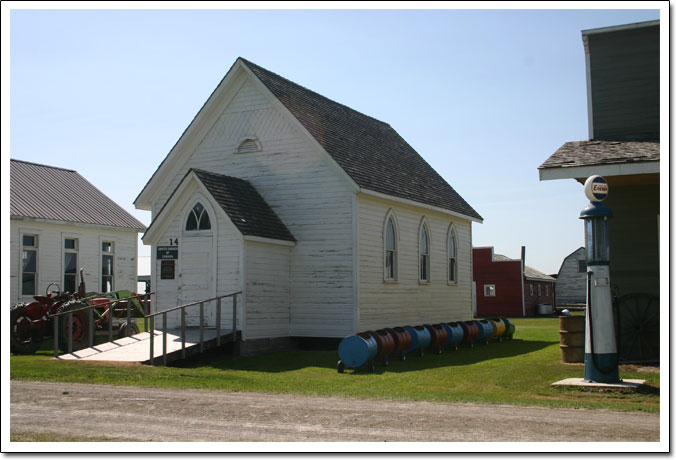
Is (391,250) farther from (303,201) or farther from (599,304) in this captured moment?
(599,304)

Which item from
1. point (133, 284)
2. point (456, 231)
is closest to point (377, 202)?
point (456, 231)

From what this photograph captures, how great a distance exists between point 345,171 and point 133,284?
17.6 metres

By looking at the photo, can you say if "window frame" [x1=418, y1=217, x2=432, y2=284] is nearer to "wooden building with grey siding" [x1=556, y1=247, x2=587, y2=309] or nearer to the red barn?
the red barn

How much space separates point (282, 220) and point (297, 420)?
12377mm

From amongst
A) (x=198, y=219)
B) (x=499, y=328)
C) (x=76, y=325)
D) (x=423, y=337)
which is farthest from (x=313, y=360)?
(x=499, y=328)

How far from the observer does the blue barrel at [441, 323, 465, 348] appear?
22.3m

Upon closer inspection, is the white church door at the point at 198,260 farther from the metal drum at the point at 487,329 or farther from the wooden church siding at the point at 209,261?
the metal drum at the point at 487,329

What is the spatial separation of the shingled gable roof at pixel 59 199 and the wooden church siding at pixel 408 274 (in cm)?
1420

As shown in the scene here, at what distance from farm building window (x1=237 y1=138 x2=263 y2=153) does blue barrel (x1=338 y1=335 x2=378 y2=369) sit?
26.2 ft

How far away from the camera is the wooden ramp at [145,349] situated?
58.9ft

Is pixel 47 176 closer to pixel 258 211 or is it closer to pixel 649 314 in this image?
Result: pixel 258 211

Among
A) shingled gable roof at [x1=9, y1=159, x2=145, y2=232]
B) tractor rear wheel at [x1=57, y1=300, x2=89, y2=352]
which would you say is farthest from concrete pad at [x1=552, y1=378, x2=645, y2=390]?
shingled gable roof at [x1=9, y1=159, x2=145, y2=232]

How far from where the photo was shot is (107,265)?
33.6 metres

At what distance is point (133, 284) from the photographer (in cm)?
3519
